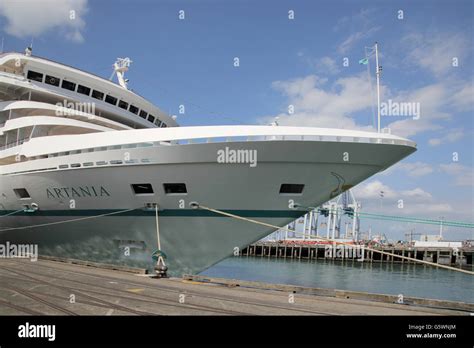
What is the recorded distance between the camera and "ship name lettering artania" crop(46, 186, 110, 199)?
12859 mm

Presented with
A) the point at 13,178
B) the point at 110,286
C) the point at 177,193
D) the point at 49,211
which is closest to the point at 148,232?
the point at 177,193

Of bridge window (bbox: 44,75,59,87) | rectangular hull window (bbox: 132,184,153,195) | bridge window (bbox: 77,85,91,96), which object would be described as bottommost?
rectangular hull window (bbox: 132,184,153,195)

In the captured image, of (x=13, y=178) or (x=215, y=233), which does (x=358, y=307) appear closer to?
(x=215, y=233)

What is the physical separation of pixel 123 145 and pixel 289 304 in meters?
7.28

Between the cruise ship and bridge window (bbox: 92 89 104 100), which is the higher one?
bridge window (bbox: 92 89 104 100)

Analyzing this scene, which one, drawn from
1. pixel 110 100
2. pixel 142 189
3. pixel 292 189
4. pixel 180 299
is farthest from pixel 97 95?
pixel 180 299

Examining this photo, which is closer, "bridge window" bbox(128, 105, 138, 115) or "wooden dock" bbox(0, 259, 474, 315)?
"wooden dock" bbox(0, 259, 474, 315)

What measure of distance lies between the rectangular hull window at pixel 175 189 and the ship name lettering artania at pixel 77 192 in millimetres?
2198

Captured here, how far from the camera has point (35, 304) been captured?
305 inches

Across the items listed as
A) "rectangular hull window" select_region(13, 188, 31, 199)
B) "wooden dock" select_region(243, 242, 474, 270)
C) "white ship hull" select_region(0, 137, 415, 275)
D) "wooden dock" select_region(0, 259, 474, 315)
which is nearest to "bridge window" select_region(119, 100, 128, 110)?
"white ship hull" select_region(0, 137, 415, 275)

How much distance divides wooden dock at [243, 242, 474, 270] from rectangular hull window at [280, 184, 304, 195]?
43432 mm

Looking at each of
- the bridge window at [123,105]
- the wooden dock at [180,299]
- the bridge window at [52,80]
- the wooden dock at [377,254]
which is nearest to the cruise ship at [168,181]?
the wooden dock at [180,299]

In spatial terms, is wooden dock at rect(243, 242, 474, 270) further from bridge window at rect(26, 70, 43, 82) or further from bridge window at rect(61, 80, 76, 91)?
bridge window at rect(26, 70, 43, 82)

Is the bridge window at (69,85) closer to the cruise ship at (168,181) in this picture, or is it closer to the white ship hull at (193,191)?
the cruise ship at (168,181)
